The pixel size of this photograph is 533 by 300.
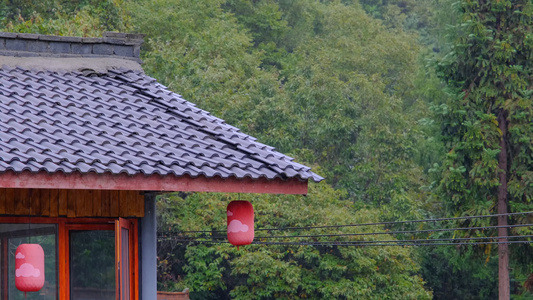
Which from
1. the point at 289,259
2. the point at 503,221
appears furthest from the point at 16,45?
the point at 503,221

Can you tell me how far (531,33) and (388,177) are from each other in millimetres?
6437

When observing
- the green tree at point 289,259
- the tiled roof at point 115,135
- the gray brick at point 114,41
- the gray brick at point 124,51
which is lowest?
the green tree at point 289,259

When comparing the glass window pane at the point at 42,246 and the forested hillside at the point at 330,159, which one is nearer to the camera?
the glass window pane at the point at 42,246

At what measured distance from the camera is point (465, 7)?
23109 mm

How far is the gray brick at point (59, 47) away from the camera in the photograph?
26.9 feet

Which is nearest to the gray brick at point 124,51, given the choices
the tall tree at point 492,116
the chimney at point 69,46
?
the chimney at point 69,46

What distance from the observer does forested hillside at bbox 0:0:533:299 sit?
72.2 feet

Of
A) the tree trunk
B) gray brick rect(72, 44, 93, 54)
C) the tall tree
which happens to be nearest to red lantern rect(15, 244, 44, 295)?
gray brick rect(72, 44, 93, 54)

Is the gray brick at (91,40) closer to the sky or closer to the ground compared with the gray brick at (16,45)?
closer to the sky

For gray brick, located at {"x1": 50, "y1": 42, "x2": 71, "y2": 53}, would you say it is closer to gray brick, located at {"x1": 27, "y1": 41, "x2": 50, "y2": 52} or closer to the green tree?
gray brick, located at {"x1": 27, "y1": 41, "x2": 50, "y2": 52}

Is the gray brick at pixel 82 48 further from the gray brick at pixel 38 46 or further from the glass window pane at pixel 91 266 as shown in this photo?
the glass window pane at pixel 91 266

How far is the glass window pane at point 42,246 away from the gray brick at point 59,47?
225cm

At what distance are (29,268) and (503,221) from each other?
1888cm

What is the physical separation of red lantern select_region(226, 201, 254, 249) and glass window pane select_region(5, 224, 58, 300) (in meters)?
1.54
